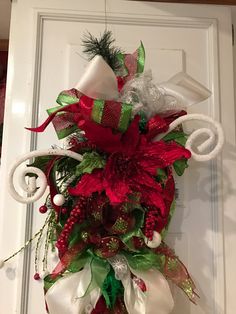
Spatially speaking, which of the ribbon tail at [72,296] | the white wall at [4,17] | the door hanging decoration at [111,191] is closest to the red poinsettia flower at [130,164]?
the door hanging decoration at [111,191]

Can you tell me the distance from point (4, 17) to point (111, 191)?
2.93 ft

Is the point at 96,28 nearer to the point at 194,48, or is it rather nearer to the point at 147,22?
the point at 147,22

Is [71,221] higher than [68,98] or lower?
lower

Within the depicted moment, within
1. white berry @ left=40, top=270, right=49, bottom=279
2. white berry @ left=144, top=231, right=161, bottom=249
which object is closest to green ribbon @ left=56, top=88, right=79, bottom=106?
white berry @ left=144, top=231, right=161, bottom=249

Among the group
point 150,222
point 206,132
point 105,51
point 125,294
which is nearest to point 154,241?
point 150,222

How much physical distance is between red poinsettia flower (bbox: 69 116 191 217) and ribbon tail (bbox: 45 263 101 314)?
0.73 feet

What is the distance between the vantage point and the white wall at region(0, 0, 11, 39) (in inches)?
46.8

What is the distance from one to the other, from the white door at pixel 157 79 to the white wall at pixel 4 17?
106mm

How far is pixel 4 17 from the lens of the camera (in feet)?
4.15

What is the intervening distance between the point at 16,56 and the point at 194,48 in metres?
0.58

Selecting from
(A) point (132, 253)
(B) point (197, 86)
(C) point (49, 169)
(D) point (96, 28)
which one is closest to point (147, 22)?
(D) point (96, 28)

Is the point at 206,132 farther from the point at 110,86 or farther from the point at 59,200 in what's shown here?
the point at 59,200

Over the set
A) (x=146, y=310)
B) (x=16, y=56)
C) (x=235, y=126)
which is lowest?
(x=146, y=310)

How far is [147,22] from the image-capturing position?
3.69 ft
